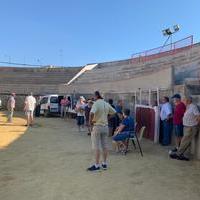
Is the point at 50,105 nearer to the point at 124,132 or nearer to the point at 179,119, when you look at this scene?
the point at 124,132

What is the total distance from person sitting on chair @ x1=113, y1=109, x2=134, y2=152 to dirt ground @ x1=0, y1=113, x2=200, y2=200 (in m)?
0.44

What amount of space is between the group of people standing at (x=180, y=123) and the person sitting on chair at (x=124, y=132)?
1.27m

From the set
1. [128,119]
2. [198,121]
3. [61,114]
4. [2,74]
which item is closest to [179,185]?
[198,121]

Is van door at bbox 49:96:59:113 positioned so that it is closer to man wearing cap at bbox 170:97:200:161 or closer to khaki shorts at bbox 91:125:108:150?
man wearing cap at bbox 170:97:200:161

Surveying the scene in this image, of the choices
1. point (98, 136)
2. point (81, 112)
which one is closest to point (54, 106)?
point (81, 112)

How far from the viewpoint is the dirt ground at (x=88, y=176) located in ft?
28.5

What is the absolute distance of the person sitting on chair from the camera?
529 inches

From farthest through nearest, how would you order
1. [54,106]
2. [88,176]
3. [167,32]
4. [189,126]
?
[167,32], [54,106], [189,126], [88,176]

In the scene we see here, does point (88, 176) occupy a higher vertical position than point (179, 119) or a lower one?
lower

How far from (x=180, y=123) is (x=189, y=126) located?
3.62ft

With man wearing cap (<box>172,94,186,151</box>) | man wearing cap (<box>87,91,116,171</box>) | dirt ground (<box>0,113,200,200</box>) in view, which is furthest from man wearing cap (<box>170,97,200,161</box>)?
man wearing cap (<box>87,91,116,171</box>)

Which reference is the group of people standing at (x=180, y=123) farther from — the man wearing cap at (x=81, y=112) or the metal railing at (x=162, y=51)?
the metal railing at (x=162, y=51)

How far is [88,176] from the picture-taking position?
10.3 m

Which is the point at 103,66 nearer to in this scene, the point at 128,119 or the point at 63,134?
the point at 63,134
